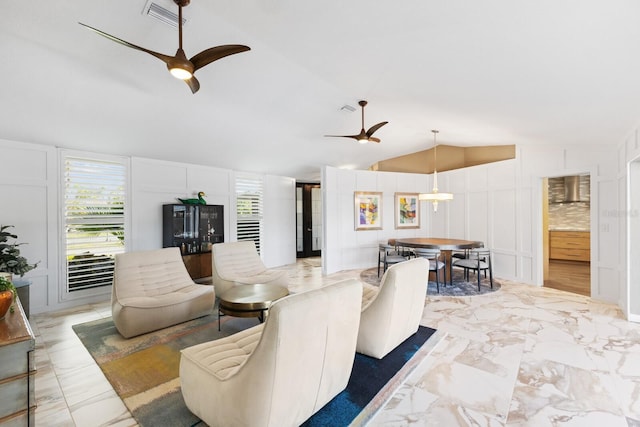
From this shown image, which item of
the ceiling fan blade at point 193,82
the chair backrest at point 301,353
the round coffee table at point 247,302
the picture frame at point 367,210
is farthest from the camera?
the picture frame at point 367,210

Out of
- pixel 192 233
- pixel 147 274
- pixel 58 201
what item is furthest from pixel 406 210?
pixel 58 201

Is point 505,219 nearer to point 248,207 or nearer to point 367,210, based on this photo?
point 367,210

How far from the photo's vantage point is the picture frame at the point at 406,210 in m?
7.59

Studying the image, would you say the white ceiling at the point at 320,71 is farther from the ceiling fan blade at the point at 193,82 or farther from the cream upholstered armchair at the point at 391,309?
the cream upholstered armchair at the point at 391,309

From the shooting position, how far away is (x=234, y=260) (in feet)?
16.0

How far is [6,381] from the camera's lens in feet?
4.55

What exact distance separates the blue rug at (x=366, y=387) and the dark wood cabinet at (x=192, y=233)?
3.93 meters

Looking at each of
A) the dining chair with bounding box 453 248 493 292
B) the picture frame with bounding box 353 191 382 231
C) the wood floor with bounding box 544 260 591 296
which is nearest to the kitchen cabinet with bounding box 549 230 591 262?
the wood floor with bounding box 544 260 591 296

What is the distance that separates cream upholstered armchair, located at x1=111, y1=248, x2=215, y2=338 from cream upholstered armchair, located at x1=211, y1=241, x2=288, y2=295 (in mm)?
468

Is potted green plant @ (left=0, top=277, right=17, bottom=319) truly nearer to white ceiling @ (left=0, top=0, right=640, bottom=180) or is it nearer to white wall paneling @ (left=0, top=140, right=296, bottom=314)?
white ceiling @ (left=0, top=0, right=640, bottom=180)

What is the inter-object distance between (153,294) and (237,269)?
A: 135 centimetres

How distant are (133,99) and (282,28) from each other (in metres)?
2.43

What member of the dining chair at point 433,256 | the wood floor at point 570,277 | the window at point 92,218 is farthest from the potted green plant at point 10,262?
the wood floor at point 570,277

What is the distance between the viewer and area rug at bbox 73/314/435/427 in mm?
2020
